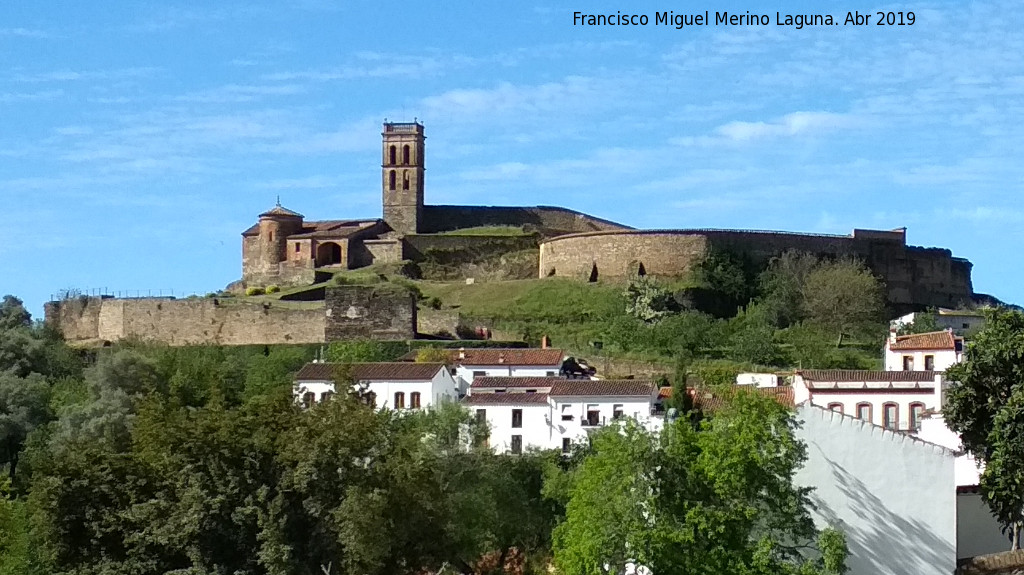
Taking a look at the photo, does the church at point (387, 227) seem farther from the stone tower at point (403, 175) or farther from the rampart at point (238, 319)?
the rampart at point (238, 319)

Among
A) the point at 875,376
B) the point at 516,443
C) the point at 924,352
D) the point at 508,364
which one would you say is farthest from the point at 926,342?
the point at 516,443

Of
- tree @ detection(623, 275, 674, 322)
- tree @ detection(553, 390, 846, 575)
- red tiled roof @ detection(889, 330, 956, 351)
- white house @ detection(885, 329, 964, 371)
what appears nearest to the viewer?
tree @ detection(553, 390, 846, 575)

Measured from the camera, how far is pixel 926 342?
62500mm

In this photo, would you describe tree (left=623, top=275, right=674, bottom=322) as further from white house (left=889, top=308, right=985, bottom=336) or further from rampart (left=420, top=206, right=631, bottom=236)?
rampart (left=420, top=206, right=631, bottom=236)

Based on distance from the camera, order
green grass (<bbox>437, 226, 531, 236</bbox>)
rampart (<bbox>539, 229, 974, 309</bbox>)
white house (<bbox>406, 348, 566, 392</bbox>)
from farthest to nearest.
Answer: green grass (<bbox>437, 226, 531, 236</bbox>) → rampart (<bbox>539, 229, 974, 309</bbox>) → white house (<bbox>406, 348, 566, 392</bbox>)

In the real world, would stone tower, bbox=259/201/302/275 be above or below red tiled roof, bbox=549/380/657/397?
above

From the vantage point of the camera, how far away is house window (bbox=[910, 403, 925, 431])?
52641 mm

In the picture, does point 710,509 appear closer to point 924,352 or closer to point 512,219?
point 924,352

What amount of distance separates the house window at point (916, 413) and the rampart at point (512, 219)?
4746 centimetres

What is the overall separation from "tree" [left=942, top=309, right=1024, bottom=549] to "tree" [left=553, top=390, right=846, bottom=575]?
4.49m

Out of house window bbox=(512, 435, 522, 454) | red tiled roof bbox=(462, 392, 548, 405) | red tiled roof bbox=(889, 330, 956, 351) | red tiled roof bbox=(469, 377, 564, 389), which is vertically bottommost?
house window bbox=(512, 435, 522, 454)

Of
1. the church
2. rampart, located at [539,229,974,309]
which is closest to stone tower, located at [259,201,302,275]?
the church

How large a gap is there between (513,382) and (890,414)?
11558mm

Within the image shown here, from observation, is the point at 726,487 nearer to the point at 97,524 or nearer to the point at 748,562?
the point at 748,562
